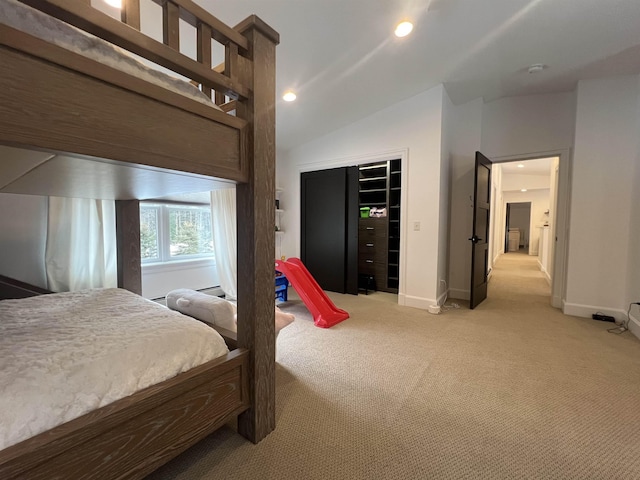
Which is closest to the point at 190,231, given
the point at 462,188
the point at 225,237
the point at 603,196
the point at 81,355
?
the point at 225,237

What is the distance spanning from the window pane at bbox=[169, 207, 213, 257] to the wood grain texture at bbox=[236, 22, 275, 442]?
271 centimetres

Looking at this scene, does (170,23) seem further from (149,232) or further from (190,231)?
(190,231)

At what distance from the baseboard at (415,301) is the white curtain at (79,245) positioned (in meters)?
3.13

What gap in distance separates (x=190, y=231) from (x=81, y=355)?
9.86 ft

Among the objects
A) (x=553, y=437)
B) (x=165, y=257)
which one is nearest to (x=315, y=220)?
(x=165, y=257)

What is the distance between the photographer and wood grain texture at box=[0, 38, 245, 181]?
0.62 meters

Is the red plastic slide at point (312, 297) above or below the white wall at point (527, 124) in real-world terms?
below

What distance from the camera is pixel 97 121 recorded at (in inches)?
29.5

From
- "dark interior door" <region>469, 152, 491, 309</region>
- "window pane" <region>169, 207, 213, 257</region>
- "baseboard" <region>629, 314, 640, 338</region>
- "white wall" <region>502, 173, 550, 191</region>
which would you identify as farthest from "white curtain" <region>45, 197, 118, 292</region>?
"white wall" <region>502, 173, 550, 191</region>

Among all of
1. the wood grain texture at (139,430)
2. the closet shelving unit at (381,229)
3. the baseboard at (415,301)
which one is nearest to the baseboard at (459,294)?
the closet shelving unit at (381,229)

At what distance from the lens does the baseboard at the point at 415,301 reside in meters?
3.36

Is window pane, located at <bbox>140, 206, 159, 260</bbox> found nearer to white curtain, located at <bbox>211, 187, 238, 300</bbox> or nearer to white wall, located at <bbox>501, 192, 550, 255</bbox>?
white curtain, located at <bbox>211, 187, 238, 300</bbox>

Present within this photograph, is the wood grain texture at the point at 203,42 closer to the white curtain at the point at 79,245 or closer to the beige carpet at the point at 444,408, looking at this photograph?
the beige carpet at the point at 444,408

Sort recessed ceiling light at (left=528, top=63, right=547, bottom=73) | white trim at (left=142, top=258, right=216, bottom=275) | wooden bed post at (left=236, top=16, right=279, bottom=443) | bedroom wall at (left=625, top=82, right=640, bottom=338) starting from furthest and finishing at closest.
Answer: white trim at (left=142, top=258, right=216, bottom=275) → recessed ceiling light at (left=528, top=63, right=547, bottom=73) → bedroom wall at (left=625, top=82, right=640, bottom=338) → wooden bed post at (left=236, top=16, right=279, bottom=443)
